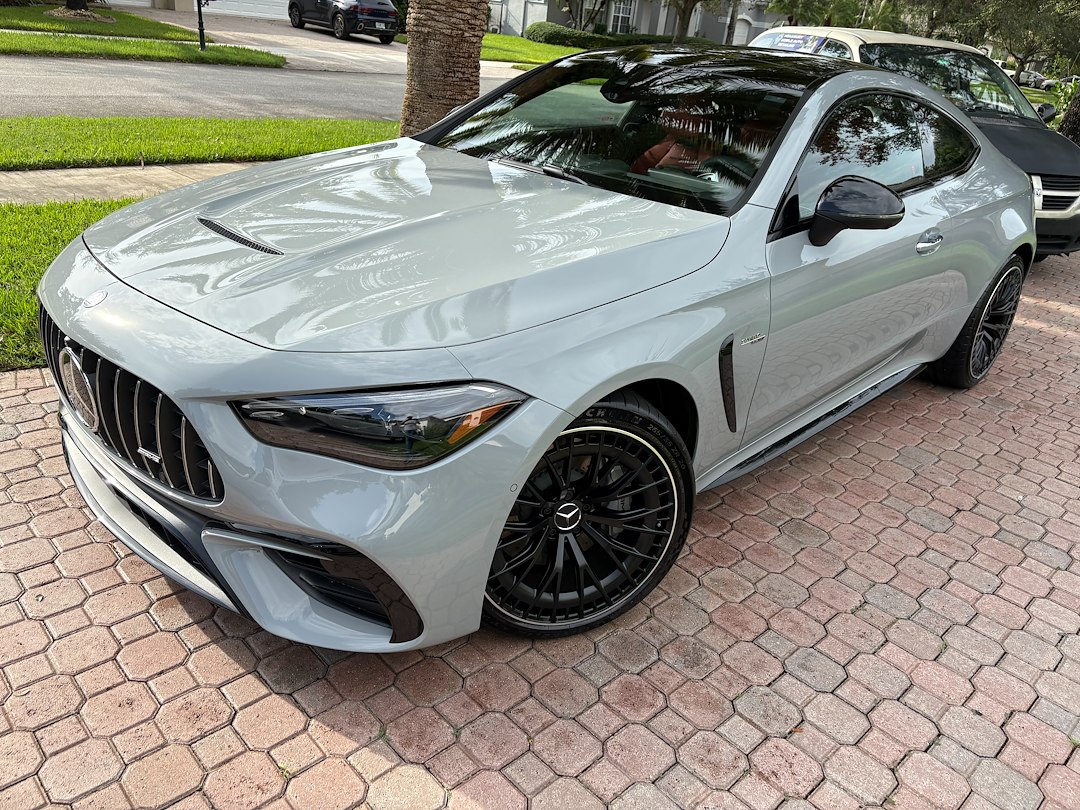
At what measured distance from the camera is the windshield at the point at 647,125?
314 cm

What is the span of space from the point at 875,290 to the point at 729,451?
1021 millimetres

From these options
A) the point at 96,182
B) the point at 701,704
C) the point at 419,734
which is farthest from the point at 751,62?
the point at 96,182

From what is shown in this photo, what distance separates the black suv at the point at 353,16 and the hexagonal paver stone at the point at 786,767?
83.7 feet

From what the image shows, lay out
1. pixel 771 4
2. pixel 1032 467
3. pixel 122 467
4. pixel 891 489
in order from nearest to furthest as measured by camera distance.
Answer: pixel 122 467
pixel 891 489
pixel 1032 467
pixel 771 4

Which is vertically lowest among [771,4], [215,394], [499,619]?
[499,619]

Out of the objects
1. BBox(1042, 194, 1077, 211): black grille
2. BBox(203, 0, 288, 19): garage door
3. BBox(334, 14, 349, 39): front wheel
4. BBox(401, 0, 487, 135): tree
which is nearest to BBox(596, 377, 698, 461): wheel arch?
BBox(401, 0, 487, 135): tree

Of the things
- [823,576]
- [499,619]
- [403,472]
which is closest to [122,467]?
[403,472]

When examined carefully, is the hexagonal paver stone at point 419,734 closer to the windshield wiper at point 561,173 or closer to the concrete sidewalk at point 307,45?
the windshield wiper at point 561,173

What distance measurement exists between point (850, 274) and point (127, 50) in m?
15.8

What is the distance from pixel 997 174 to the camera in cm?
454

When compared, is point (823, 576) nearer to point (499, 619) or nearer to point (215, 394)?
point (499, 619)

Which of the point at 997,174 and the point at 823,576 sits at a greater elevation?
the point at 997,174

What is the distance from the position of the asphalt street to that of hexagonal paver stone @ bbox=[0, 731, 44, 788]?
926 cm

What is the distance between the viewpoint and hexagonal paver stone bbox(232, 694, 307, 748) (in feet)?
7.66
